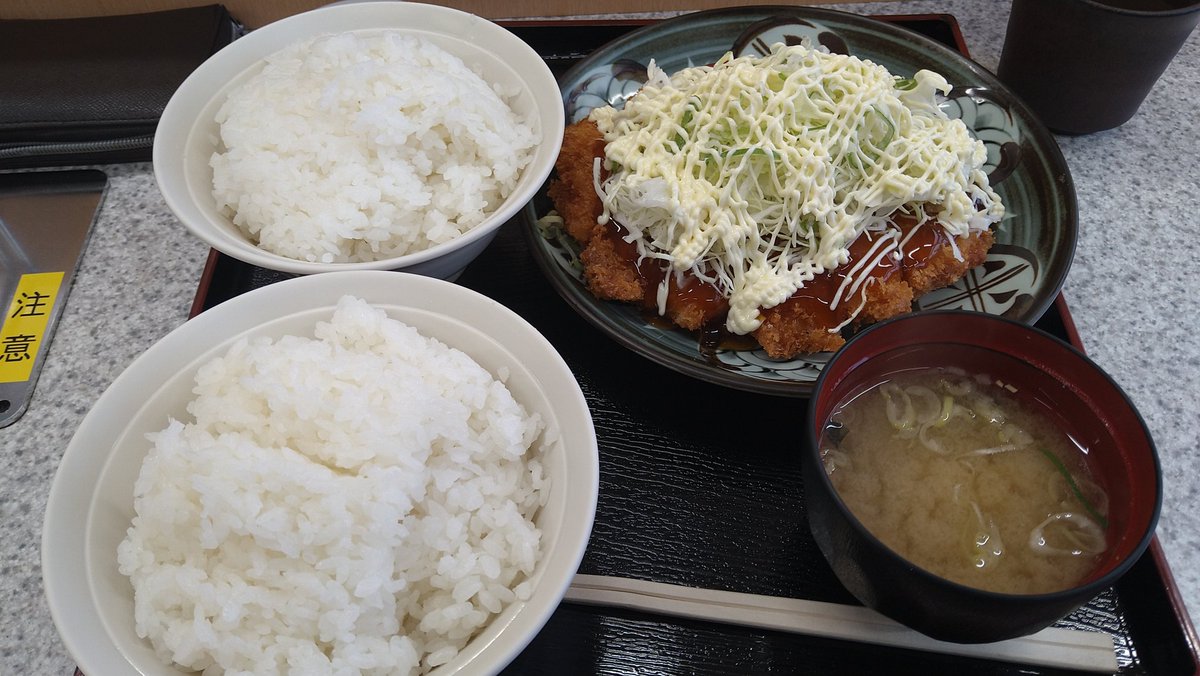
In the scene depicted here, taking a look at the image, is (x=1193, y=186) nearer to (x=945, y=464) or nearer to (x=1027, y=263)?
(x=1027, y=263)

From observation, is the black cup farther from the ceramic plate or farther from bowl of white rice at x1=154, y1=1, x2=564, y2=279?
bowl of white rice at x1=154, y1=1, x2=564, y2=279

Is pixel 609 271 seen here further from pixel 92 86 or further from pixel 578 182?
pixel 92 86

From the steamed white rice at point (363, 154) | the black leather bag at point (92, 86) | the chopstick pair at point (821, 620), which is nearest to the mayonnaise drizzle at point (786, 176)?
the steamed white rice at point (363, 154)

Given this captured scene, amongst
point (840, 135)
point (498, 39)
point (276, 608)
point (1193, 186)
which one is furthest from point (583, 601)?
point (1193, 186)

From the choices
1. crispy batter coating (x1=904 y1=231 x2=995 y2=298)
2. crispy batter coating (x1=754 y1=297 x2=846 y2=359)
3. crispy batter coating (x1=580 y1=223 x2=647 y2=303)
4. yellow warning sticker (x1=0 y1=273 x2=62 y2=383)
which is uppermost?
crispy batter coating (x1=904 y1=231 x2=995 y2=298)

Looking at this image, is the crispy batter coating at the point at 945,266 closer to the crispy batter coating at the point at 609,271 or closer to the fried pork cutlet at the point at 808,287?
the fried pork cutlet at the point at 808,287

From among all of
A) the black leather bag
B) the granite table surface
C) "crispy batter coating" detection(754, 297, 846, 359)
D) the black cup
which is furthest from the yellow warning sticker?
the black cup
